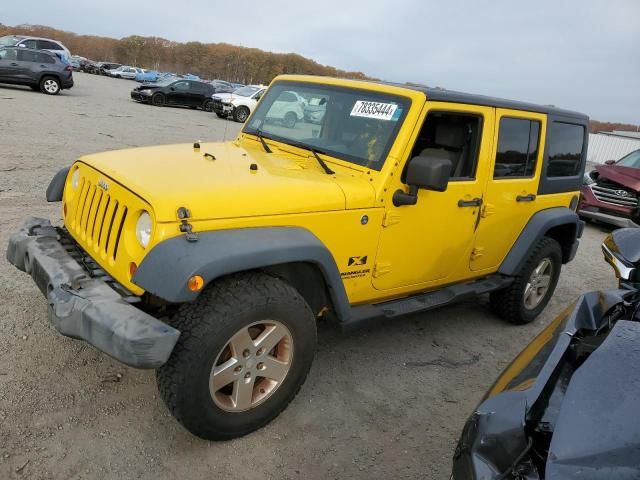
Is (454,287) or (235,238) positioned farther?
(454,287)

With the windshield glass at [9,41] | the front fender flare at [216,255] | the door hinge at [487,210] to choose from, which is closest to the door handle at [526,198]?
the door hinge at [487,210]

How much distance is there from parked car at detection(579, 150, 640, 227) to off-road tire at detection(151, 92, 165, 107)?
730 inches

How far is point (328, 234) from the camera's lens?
297cm

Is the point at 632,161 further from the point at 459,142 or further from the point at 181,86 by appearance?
the point at 181,86

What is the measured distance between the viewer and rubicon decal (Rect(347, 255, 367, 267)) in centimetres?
315

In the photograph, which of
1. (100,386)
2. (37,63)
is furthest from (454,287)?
(37,63)

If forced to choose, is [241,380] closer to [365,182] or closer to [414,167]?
[365,182]

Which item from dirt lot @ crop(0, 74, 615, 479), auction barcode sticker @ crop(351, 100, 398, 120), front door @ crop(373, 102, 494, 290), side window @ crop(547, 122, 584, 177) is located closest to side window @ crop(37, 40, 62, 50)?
dirt lot @ crop(0, 74, 615, 479)

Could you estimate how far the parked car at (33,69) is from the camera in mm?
18531

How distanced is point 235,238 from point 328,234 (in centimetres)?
63

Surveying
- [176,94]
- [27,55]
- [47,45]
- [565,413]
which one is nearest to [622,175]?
[565,413]

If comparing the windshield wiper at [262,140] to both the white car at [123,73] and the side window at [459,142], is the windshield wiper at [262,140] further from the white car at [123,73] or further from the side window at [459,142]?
the white car at [123,73]

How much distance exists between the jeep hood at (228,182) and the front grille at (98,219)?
0.44 feet

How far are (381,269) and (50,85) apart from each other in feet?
66.7
